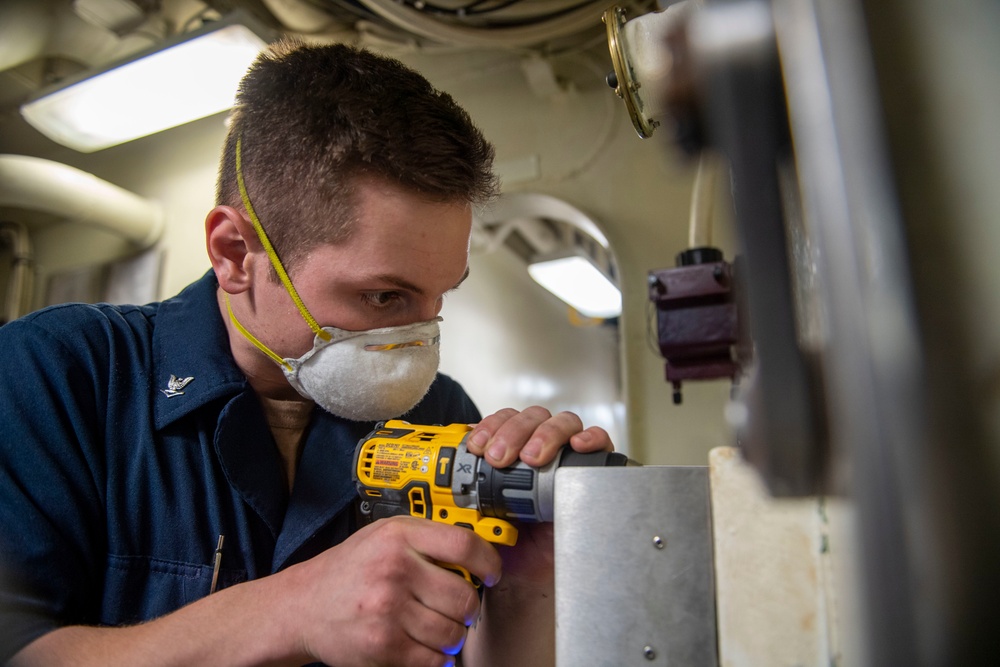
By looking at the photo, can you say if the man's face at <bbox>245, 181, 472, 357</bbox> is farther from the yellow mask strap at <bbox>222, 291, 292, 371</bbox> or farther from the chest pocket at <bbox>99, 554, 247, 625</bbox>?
the chest pocket at <bbox>99, 554, 247, 625</bbox>

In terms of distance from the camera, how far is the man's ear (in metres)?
1.05

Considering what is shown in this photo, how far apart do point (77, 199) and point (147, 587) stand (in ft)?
6.61

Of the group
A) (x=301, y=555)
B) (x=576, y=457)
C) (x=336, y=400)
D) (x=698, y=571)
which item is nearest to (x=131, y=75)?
(x=336, y=400)

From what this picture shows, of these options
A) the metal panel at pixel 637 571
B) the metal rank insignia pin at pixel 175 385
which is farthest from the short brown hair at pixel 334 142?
the metal panel at pixel 637 571

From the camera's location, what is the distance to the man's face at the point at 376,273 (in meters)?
0.97

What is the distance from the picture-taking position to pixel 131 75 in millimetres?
2029

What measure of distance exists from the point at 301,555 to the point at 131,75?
1829 millimetres

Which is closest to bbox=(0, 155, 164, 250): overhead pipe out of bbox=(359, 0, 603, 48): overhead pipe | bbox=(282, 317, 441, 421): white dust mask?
bbox=(359, 0, 603, 48): overhead pipe

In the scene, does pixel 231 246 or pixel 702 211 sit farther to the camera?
pixel 702 211

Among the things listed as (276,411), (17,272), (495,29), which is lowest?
(276,411)

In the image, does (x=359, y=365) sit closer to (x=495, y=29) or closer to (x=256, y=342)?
(x=256, y=342)

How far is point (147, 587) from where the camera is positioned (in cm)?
93

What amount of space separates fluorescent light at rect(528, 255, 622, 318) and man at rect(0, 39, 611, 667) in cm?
192

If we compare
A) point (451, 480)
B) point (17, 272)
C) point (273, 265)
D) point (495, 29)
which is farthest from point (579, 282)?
point (17, 272)
